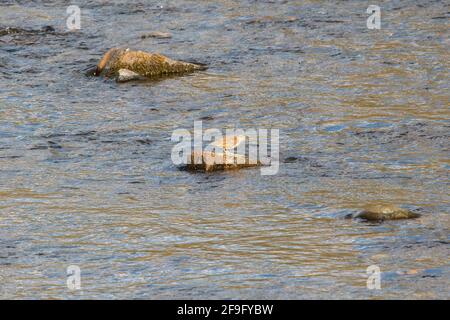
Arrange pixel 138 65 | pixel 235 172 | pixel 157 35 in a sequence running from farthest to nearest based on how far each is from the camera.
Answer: pixel 157 35, pixel 138 65, pixel 235 172

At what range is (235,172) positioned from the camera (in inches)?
281

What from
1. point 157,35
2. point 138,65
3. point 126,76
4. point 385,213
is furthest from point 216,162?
point 157,35

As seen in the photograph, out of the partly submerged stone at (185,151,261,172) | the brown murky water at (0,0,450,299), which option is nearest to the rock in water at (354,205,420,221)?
the brown murky water at (0,0,450,299)

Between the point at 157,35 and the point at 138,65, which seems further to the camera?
the point at 157,35

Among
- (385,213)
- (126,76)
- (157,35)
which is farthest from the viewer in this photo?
(157,35)

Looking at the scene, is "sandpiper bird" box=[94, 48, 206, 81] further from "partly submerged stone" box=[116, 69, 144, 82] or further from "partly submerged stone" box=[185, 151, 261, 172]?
"partly submerged stone" box=[185, 151, 261, 172]

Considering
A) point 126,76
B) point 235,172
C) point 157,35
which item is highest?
point 157,35

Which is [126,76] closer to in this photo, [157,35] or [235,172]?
[157,35]

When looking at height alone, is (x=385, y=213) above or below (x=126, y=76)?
below

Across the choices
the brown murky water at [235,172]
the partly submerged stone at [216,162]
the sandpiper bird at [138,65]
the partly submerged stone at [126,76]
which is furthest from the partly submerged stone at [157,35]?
the partly submerged stone at [216,162]

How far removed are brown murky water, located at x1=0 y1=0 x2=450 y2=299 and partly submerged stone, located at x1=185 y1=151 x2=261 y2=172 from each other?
9 centimetres

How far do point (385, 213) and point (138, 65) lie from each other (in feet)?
13.8

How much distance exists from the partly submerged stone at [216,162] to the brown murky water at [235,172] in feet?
0.31
